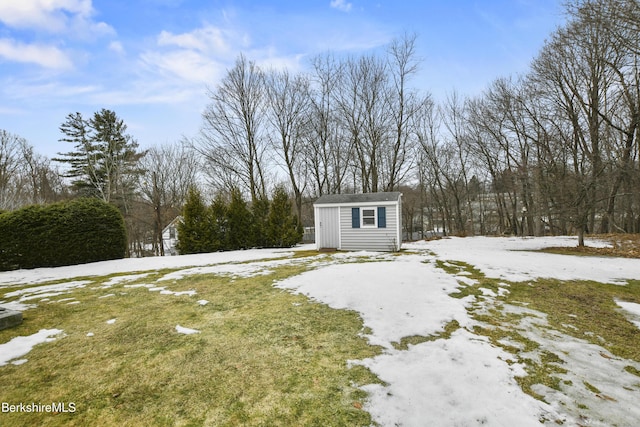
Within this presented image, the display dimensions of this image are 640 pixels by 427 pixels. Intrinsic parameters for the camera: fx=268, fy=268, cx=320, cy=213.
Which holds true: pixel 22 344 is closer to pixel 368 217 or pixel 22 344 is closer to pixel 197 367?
pixel 197 367

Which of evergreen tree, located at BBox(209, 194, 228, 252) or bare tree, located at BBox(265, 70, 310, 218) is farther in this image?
bare tree, located at BBox(265, 70, 310, 218)

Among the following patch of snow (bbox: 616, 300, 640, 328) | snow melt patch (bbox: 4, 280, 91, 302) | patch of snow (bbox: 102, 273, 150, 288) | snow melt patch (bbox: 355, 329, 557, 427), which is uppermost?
patch of snow (bbox: 102, 273, 150, 288)

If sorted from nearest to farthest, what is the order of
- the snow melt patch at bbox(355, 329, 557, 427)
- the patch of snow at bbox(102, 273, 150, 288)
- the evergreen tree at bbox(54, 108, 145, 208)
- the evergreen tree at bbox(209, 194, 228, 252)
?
the snow melt patch at bbox(355, 329, 557, 427) → the patch of snow at bbox(102, 273, 150, 288) → the evergreen tree at bbox(209, 194, 228, 252) → the evergreen tree at bbox(54, 108, 145, 208)

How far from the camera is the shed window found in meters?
11.5

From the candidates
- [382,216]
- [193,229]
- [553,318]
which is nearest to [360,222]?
[382,216]

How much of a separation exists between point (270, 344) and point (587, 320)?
4170 millimetres

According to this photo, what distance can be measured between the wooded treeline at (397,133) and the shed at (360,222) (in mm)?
4734

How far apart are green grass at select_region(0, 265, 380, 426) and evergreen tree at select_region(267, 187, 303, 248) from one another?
967 centimetres

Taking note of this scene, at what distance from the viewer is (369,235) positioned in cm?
1158

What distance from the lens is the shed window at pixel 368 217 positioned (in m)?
11.5

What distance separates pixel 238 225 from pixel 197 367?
11.6 meters

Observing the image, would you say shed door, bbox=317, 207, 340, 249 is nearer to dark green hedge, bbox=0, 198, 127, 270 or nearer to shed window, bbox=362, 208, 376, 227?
shed window, bbox=362, 208, 376, 227

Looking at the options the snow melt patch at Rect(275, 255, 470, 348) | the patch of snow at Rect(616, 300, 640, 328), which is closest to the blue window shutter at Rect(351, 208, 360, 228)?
the snow melt patch at Rect(275, 255, 470, 348)

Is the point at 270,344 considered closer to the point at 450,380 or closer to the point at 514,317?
the point at 450,380
